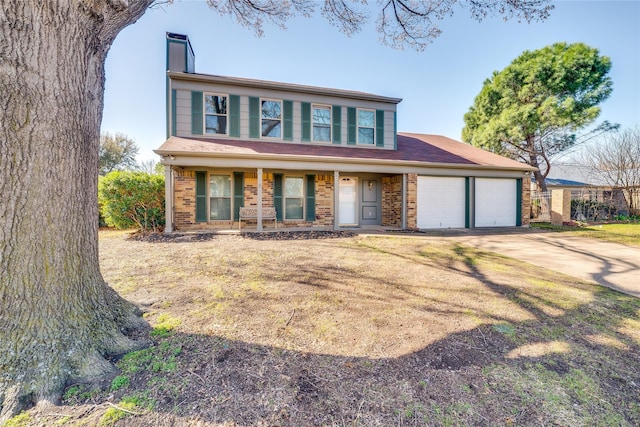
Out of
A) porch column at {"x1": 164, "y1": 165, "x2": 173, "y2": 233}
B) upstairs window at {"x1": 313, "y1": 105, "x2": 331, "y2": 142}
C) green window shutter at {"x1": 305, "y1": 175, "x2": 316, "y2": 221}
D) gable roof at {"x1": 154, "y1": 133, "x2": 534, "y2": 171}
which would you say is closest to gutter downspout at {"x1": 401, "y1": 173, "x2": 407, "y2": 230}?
gable roof at {"x1": 154, "y1": 133, "x2": 534, "y2": 171}

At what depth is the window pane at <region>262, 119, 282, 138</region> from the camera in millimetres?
9969

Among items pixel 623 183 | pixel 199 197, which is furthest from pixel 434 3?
pixel 623 183

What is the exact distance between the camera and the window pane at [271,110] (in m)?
9.95

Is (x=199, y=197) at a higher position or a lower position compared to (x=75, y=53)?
lower

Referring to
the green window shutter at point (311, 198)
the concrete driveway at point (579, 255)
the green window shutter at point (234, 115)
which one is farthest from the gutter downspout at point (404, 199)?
the green window shutter at point (234, 115)

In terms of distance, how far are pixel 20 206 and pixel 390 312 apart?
130 inches

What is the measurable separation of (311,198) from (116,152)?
20.2m

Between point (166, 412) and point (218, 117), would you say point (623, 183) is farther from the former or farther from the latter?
point (166, 412)

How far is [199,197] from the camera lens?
30.8ft

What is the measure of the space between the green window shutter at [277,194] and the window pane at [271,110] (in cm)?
218

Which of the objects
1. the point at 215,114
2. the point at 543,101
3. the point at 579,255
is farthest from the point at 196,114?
the point at 543,101

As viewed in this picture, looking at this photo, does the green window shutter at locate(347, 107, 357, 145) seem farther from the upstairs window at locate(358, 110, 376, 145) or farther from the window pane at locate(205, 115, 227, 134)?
the window pane at locate(205, 115, 227, 134)

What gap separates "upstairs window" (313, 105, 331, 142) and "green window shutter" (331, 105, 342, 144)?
0.20 meters

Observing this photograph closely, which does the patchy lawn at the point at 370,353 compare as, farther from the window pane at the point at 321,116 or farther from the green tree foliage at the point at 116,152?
the green tree foliage at the point at 116,152
